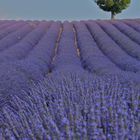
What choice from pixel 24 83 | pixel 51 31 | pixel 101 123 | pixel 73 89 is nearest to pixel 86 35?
pixel 51 31

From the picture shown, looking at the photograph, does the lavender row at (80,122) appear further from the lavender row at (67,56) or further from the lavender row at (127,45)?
the lavender row at (127,45)

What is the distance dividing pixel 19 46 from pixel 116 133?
418 inches

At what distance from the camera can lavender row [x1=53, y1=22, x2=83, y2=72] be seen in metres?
9.20

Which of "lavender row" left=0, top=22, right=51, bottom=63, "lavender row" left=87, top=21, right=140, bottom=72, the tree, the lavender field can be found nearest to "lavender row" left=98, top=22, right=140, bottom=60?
"lavender row" left=87, top=21, right=140, bottom=72

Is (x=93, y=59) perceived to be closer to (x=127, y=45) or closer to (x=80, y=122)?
(x=127, y=45)

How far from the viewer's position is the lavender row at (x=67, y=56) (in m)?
9.20

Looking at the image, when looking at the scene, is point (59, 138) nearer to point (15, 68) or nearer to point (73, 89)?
point (73, 89)

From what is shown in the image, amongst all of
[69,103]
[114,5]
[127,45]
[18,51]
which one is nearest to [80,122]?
[69,103]

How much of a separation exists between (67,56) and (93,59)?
144 cm

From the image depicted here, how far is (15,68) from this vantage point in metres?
7.86

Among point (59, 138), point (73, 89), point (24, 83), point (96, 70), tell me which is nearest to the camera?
point (59, 138)

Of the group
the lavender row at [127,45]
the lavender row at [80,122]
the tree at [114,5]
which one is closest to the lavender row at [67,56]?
the lavender row at [127,45]

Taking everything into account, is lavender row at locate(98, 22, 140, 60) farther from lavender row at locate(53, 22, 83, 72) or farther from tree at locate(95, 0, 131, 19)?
tree at locate(95, 0, 131, 19)

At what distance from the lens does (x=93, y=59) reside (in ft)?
35.8
